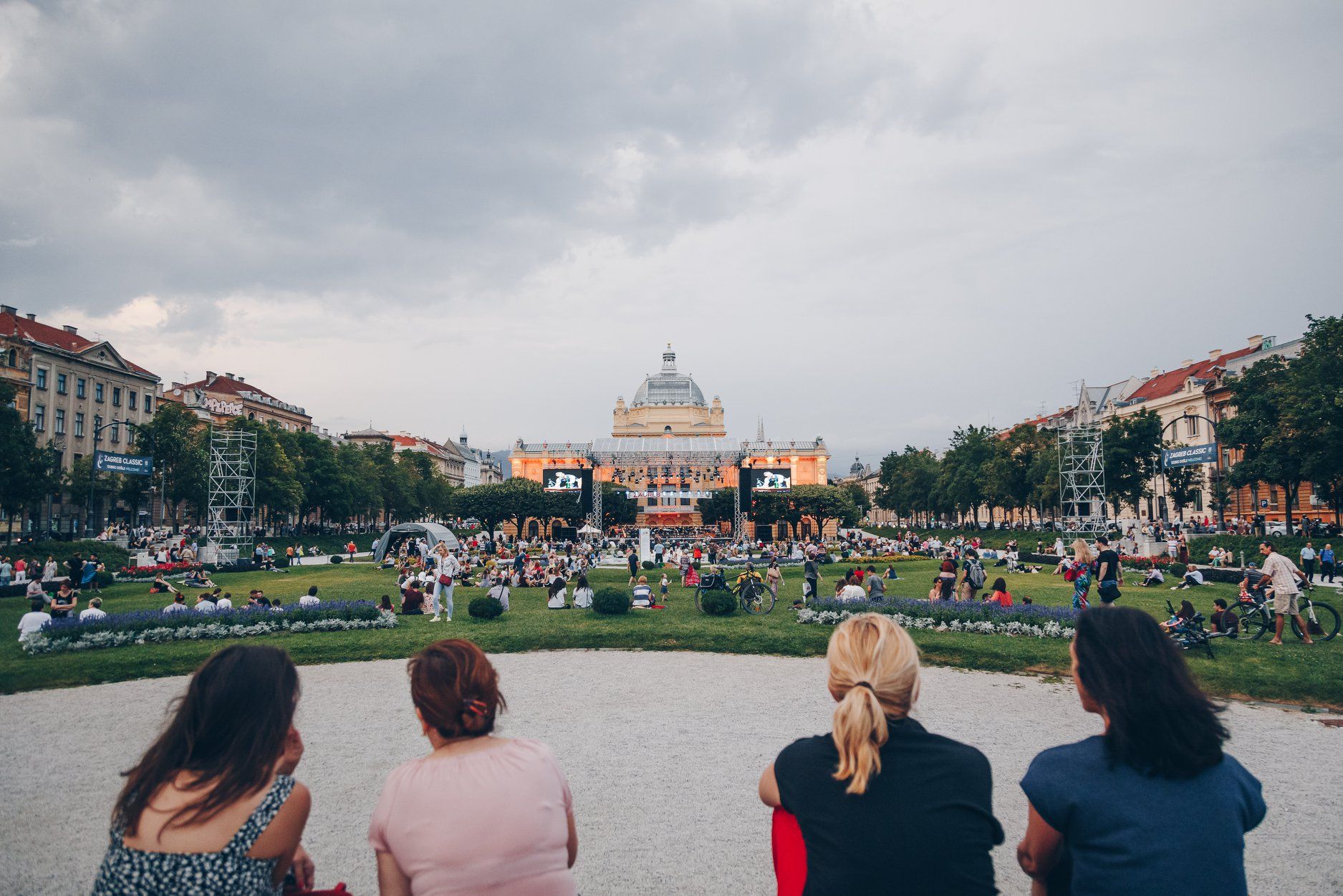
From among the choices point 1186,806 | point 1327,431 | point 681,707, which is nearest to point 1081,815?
point 1186,806

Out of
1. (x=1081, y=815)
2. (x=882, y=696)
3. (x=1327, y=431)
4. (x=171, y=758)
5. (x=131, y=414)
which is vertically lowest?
(x=1081, y=815)

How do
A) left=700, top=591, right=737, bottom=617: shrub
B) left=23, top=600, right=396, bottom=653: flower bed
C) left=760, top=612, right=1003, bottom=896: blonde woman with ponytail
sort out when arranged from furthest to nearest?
left=700, top=591, right=737, bottom=617: shrub
left=23, top=600, right=396, bottom=653: flower bed
left=760, top=612, right=1003, bottom=896: blonde woman with ponytail

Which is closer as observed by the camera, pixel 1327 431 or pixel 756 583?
pixel 756 583

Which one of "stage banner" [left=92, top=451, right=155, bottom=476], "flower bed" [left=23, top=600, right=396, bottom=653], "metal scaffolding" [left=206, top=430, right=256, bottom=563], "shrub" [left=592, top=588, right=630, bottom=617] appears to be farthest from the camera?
"metal scaffolding" [left=206, top=430, right=256, bottom=563]

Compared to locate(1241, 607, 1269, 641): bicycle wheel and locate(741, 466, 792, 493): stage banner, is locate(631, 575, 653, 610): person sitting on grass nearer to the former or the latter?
locate(1241, 607, 1269, 641): bicycle wheel

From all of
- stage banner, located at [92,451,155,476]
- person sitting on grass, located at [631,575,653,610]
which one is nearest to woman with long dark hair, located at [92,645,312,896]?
person sitting on grass, located at [631,575,653,610]

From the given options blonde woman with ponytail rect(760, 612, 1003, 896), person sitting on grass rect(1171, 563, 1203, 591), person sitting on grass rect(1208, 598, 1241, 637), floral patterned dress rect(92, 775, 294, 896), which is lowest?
person sitting on grass rect(1171, 563, 1203, 591)

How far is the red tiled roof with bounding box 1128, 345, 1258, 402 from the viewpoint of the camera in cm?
6103

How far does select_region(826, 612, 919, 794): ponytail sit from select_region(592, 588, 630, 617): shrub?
16.0 meters

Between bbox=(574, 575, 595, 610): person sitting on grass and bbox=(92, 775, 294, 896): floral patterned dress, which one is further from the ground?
bbox=(92, 775, 294, 896): floral patterned dress

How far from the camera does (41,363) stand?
178ft

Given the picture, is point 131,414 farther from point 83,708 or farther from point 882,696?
point 882,696

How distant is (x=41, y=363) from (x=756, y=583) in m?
58.7

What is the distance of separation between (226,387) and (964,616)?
89600 millimetres
